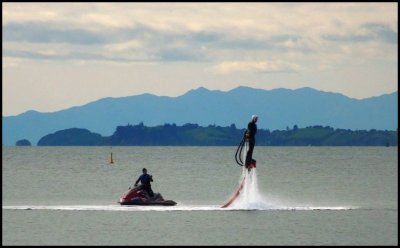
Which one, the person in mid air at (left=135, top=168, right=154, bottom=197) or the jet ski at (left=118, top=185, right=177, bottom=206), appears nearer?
the person in mid air at (left=135, top=168, right=154, bottom=197)

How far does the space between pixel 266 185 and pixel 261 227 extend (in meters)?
53.0

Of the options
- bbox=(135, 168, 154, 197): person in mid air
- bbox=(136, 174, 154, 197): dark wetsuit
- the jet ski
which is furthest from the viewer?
the jet ski

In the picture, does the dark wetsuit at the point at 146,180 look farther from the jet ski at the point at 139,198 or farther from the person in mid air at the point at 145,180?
the jet ski at the point at 139,198

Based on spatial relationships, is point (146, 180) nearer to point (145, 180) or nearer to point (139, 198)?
point (145, 180)

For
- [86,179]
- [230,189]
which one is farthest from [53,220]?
[86,179]

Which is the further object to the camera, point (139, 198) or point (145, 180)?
point (139, 198)

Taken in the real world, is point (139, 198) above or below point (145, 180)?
below

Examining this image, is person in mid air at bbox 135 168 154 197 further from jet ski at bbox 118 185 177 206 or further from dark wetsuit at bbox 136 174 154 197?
jet ski at bbox 118 185 177 206

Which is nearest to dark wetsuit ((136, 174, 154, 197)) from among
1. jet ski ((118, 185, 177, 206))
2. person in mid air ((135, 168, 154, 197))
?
person in mid air ((135, 168, 154, 197))

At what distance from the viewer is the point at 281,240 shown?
5428 cm

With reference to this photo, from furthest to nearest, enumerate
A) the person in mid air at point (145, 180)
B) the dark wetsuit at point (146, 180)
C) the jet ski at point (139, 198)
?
the jet ski at point (139, 198) < the dark wetsuit at point (146, 180) < the person in mid air at point (145, 180)

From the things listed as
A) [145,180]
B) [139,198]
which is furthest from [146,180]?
[139,198]

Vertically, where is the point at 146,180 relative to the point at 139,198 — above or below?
above

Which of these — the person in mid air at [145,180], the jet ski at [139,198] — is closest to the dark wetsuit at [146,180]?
the person in mid air at [145,180]
